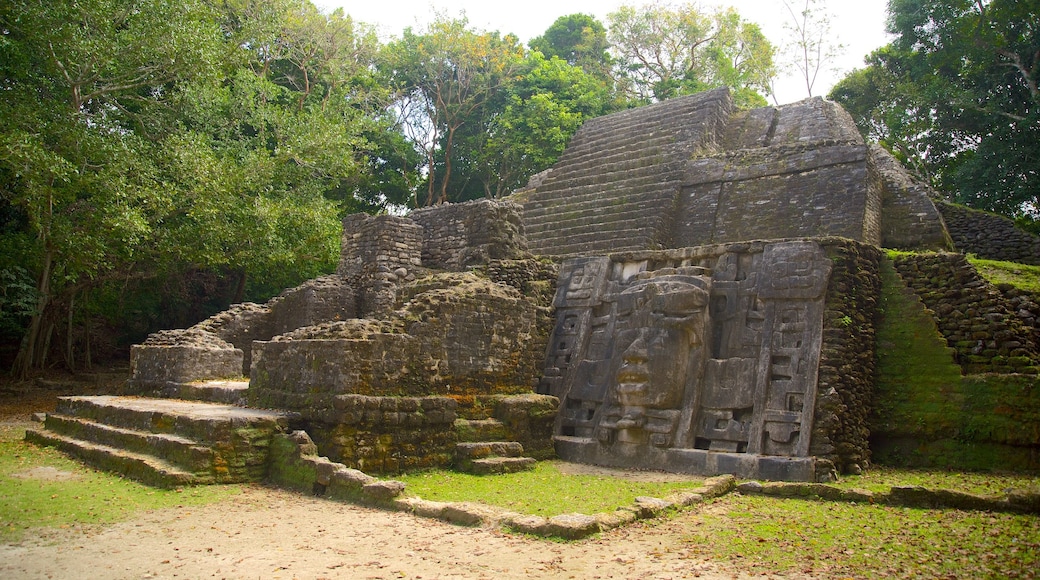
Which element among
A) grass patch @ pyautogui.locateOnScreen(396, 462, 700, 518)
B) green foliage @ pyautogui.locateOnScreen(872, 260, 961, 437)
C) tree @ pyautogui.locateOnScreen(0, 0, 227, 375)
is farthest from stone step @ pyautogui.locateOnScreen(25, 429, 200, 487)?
green foliage @ pyautogui.locateOnScreen(872, 260, 961, 437)

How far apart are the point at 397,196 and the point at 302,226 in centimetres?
Result: 982

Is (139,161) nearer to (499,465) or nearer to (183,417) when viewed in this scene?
(183,417)

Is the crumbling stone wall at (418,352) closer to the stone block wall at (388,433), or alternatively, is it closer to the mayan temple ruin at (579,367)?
the mayan temple ruin at (579,367)

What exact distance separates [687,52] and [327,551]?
1160 inches

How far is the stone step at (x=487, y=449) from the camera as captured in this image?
888 cm

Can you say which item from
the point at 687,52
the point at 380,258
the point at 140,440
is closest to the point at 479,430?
the point at 140,440

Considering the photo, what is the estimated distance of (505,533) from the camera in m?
5.84

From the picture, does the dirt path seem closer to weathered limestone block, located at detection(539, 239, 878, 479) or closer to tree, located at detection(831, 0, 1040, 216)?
weathered limestone block, located at detection(539, 239, 878, 479)

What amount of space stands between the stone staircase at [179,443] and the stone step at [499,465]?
7.31 feet

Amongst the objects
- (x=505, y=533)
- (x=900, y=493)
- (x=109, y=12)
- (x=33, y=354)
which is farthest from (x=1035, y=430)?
(x=33, y=354)

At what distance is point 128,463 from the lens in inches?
311

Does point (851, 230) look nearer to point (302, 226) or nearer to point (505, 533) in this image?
point (505, 533)

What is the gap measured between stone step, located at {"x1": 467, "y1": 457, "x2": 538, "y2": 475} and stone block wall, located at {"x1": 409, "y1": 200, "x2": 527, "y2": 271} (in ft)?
15.5

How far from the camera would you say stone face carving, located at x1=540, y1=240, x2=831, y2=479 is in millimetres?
8805
